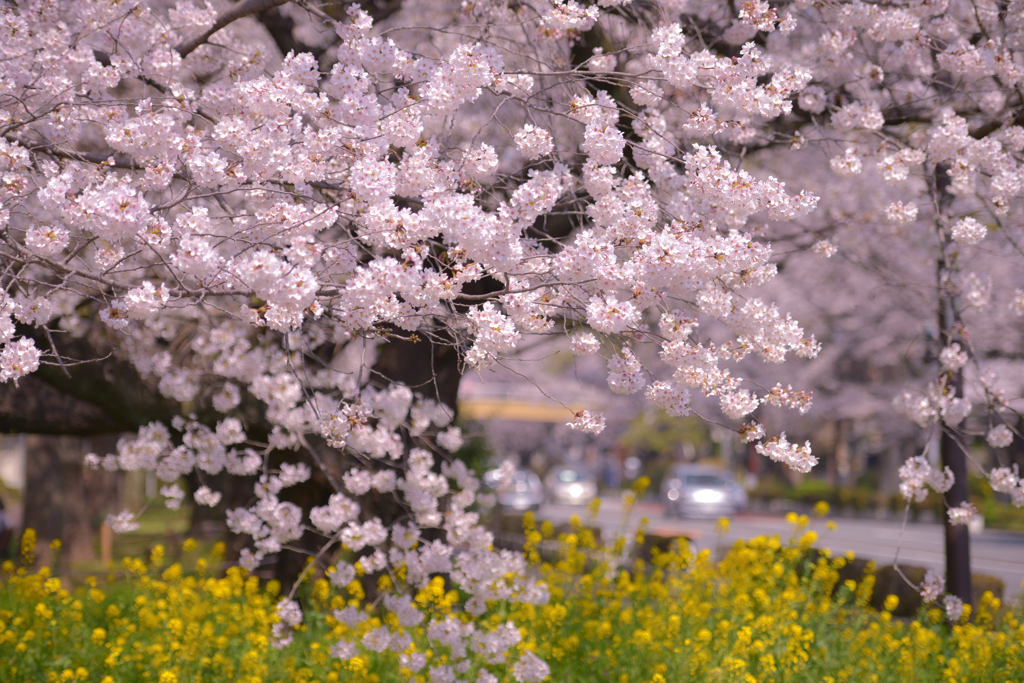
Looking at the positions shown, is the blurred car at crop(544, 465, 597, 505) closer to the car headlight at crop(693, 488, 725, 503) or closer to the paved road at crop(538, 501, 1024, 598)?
the paved road at crop(538, 501, 1024, 598)

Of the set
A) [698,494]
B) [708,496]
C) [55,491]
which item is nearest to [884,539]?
[708,496]

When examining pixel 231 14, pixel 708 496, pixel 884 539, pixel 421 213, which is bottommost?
pixel 708 496

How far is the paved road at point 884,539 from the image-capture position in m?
13.6

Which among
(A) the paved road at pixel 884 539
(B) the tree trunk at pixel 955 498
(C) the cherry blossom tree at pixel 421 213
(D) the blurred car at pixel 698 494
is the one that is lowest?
(D) the blurred car at pixel 698 494

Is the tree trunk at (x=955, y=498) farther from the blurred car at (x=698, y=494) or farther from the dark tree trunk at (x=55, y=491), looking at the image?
the blurred car at (x=698, y=494)

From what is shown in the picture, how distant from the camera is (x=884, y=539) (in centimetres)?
1892

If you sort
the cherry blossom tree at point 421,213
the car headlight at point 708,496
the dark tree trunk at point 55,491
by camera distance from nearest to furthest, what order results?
the cherry blossom tree at point 421,213 → the dark tree trunk at point 55,491 → the car headlight at point 708,496

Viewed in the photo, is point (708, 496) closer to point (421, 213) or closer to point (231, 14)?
point (231, 14)


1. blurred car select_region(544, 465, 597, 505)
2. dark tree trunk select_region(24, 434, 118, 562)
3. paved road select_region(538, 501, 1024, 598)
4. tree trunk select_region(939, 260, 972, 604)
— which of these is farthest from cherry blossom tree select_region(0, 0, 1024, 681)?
blurred car select_region(544, 465, 597, 505)

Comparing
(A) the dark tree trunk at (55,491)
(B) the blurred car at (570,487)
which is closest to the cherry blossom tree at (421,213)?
(A) the dark tree trunk at (55,491)

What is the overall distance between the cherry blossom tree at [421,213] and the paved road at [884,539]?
583cm

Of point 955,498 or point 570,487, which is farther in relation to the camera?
point 570,487

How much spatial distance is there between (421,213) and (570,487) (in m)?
33.2

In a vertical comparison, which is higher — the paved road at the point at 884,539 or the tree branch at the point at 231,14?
the tree branch at the point at 231,14
